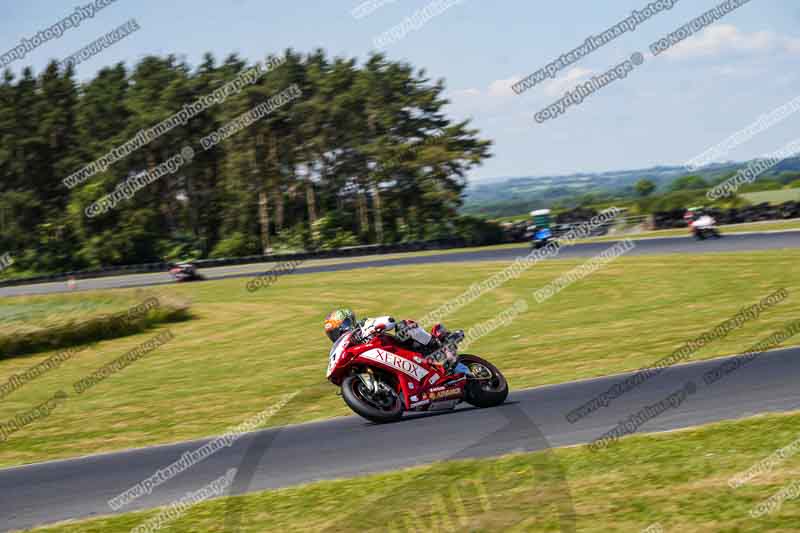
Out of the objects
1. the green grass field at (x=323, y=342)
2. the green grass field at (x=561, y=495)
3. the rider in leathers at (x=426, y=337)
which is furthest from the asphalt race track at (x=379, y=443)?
the green grass field at (x=323, y=342)

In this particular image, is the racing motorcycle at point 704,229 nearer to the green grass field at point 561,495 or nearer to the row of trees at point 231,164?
the row of trees at point 231,164

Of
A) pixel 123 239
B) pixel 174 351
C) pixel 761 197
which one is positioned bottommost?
pixel 761 197

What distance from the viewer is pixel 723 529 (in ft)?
18.5

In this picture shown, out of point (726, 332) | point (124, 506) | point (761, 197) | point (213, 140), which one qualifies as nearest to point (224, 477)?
point (124, 506)

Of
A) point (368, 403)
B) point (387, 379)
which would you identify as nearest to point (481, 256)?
point (387, 379)

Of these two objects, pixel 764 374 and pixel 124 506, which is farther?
pixel 764 374

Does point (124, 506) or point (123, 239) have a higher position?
point (123, 239)

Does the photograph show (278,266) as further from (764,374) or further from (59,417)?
(764,374)

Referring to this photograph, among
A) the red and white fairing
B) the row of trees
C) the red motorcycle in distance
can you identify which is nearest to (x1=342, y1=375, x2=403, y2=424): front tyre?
the red motorcycle in distance

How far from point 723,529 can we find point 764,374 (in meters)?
5.87

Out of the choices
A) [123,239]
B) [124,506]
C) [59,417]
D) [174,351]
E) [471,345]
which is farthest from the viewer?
[123,239]

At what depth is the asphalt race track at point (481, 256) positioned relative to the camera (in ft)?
106

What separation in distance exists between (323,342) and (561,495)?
14.4 m

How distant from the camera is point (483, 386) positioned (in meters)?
10.6
